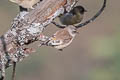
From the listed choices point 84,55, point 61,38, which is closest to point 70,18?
point 61,38

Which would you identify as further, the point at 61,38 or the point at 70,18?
the point at 70,18

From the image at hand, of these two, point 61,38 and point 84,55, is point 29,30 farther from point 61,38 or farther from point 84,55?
point 84,55

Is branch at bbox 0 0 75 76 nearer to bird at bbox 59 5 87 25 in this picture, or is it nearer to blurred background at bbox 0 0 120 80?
bird at bbox 59 5 87 25

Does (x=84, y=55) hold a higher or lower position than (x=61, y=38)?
lower

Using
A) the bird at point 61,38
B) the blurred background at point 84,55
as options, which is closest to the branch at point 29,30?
the bird at point 61,38

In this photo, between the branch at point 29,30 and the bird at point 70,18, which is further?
the bird at point 70,18

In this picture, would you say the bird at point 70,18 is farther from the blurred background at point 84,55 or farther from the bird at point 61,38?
the blurred background at point 84,55

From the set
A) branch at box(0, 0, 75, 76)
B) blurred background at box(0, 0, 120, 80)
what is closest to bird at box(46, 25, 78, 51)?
branch at box(0, 0, 75, 76)

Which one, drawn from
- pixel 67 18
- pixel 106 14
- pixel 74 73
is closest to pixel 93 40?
pixel 106 14
